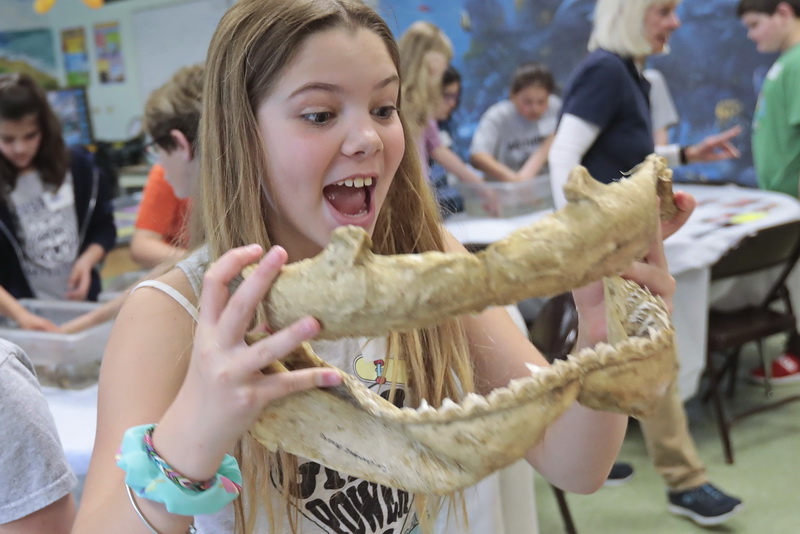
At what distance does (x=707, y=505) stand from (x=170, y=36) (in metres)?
5.80

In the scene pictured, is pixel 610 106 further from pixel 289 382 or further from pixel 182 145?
pixel 289 382

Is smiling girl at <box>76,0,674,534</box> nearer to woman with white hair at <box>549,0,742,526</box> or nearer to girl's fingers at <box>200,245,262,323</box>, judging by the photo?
girl's fingers at <box>200,245,262,323</box>

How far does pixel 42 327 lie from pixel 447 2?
4.57 m

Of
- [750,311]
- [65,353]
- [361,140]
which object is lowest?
[750,311]

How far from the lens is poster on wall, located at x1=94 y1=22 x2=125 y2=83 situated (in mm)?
6941

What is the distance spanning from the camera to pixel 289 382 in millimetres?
635

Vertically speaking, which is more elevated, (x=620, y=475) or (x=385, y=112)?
(x=385, y=112)

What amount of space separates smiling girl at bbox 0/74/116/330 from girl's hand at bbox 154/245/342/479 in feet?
6.64

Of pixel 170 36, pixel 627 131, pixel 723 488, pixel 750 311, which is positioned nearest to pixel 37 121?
pixel 627 131

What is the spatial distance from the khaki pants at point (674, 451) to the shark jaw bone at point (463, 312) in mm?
1905

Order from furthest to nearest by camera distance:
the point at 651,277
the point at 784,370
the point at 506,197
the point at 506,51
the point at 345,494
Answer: the point at 506,51, the point at 784,370, the point at 506,197, the point at 345,494, the point at 651,277

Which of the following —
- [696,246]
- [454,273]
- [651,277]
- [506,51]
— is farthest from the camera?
[506,51]

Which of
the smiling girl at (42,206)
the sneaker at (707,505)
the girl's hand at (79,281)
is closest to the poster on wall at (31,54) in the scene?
the smiling girl at (42,206)

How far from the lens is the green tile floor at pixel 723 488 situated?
2.48 meters
